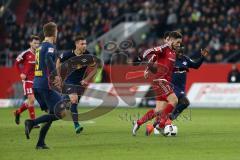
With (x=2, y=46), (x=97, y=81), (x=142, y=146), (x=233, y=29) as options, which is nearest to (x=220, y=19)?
(x=233, y=29)

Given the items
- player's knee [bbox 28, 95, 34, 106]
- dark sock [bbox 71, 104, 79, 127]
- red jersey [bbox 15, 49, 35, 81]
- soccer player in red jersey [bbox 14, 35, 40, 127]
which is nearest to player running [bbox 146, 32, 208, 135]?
dark sock [bbox 71, 104, 79, 127]

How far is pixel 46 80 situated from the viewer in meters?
14.6

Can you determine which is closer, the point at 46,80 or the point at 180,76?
the point at 46,80

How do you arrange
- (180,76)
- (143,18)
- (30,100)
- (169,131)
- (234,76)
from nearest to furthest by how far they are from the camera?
(169,131) → (180,76) → (30,100) → (234,76) → (143,18)

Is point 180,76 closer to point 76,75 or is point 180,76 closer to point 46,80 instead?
point 76,75

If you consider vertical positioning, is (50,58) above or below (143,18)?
below

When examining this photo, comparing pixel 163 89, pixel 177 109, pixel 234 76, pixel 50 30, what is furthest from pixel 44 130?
pixel 234 76

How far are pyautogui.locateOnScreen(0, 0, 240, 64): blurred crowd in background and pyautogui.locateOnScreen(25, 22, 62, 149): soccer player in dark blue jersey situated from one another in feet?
63.6

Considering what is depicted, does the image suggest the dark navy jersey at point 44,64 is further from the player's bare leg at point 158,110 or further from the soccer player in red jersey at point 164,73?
the player's bare leg at point 158,110

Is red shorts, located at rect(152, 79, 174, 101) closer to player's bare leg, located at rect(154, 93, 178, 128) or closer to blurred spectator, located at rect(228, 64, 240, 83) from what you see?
player's bare leg, located at rect(154, 93, 178, 128)

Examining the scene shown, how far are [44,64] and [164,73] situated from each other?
13.1ft

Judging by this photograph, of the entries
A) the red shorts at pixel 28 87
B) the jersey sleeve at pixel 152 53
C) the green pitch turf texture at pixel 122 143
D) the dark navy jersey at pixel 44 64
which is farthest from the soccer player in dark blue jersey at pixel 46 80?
the red shorts at pixel 28 87

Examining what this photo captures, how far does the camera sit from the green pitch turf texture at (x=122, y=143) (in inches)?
516

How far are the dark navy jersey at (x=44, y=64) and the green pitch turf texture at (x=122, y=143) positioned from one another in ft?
4.45
